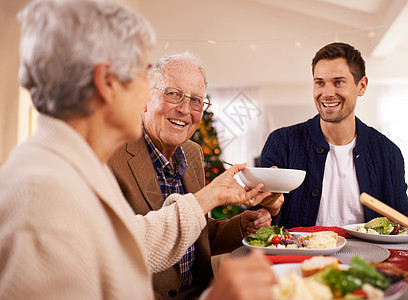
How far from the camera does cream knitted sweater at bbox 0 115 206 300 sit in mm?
666

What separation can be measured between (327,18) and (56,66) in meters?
6.37

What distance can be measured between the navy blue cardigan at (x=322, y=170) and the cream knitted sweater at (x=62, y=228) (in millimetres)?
1496

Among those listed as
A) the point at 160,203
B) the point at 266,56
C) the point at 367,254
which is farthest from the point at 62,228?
the point at 266,56

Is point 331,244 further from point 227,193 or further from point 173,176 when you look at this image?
point 173,176

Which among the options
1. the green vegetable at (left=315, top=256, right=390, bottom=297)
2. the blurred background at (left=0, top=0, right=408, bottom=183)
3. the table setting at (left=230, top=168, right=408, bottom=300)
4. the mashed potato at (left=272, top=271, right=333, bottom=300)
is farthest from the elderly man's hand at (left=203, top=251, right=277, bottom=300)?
the blurred background at (left=0, top=0, right=408, bottom=183)

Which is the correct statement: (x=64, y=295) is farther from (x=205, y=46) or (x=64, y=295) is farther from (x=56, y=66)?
(x=205, y=46)

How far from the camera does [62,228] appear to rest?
0.69m

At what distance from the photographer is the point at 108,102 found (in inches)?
31.8

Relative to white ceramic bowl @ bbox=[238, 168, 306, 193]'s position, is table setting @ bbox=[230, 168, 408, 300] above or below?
below

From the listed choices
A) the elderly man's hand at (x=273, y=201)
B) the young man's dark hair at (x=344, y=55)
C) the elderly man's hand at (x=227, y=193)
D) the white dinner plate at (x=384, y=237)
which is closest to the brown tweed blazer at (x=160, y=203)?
the elderly man's hand at (x=273, y=201)

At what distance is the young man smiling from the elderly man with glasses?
573 millimetres

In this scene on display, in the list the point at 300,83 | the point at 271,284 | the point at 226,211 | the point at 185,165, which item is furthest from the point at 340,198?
the point at 300,83

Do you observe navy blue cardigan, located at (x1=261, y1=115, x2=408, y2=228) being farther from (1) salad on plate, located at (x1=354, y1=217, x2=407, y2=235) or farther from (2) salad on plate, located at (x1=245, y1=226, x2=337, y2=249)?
(2) salad on plate, located at (x1=245, y1=226, x2=337, y2=249)

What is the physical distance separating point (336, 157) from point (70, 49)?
6.23ft
